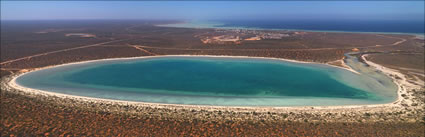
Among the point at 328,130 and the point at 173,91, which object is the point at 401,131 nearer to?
the point at 328,130

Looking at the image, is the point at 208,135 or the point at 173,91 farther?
the point at 173,91

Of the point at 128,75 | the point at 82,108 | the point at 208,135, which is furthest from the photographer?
the point at 128,75

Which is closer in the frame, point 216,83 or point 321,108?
point 321,108

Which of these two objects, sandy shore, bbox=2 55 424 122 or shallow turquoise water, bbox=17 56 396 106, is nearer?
sandy shore, bbox=2 55 424 122

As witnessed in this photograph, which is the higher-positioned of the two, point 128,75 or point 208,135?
point 128,75

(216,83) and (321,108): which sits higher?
(216,83)

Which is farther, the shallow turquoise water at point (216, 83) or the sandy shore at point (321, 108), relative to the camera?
the shallow turquoise water at point (216, 83)

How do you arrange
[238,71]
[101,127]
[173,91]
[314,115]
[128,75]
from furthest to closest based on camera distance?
[238,71]
[128,75]
[173,91]
[314,115]
[101,127]

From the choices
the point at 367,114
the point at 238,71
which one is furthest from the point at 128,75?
the point at 367,114
